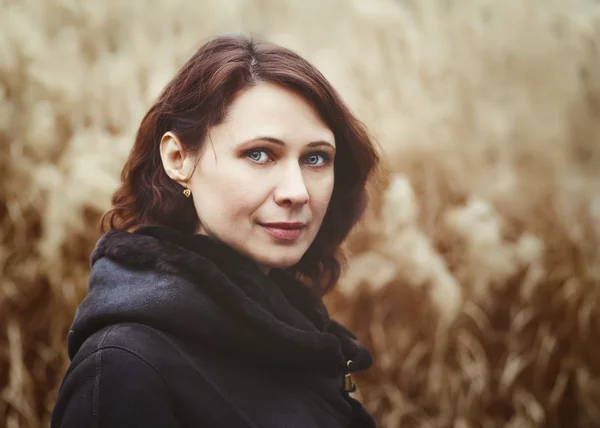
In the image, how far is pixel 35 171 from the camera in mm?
1596

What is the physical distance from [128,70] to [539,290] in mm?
1354

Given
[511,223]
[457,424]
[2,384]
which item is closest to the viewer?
[2,384]

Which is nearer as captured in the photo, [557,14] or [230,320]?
[230,320]

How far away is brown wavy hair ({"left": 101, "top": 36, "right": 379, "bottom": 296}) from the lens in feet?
2.96

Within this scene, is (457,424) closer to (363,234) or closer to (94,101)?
(363,234)

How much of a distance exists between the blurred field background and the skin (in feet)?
2.26

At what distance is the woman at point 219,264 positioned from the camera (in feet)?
2.45

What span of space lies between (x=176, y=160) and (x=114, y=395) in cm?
38

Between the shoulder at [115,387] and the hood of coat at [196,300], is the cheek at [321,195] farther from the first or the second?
the shoulder at [115,387]

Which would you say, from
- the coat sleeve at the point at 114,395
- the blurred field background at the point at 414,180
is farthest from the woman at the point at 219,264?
the blurred field background at the point at 414,180

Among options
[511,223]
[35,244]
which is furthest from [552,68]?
[35,244]

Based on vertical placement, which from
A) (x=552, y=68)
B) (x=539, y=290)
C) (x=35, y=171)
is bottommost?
(x=539, y=290)

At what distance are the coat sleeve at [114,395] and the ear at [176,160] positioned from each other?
0.98 ft

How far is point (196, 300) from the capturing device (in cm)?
80
